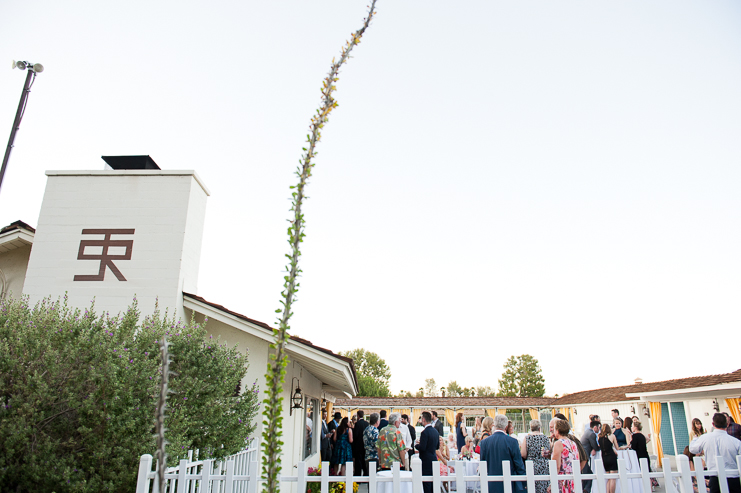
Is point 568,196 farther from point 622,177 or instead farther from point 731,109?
point 731,109

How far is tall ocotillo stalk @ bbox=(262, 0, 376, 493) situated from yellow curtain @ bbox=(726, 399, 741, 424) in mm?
18940

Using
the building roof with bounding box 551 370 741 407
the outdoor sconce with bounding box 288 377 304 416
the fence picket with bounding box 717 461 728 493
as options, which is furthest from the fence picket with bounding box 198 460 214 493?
the building roof with bounding box 551 370 741 407

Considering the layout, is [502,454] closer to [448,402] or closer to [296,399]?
[296,399]

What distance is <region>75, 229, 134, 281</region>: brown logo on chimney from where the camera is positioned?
9.10 meters

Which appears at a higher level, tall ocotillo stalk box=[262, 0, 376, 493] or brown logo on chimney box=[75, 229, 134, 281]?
brown logo on chimney box=[75, 229, 134, 281]

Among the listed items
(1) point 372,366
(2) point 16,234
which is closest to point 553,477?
(2) point 16,234

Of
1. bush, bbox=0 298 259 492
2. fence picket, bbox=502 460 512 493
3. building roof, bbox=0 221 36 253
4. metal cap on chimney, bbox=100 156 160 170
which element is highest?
metal cap on chimney, bbox=100 156 160 170

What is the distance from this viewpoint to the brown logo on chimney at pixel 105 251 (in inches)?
358

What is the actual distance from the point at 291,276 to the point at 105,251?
370 inches

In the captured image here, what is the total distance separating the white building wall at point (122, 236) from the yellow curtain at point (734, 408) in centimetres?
1744

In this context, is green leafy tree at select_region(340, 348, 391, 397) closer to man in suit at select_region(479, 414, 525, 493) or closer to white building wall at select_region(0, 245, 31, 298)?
white building wall at select_region(0, 245, 31, 298)

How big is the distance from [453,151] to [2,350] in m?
11.3

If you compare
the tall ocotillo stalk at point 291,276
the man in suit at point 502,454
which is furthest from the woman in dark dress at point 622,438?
the tall ocotillo stalk at point 291,276

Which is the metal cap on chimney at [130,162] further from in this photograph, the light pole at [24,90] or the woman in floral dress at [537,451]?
the woman in floral dress at [537,451]
